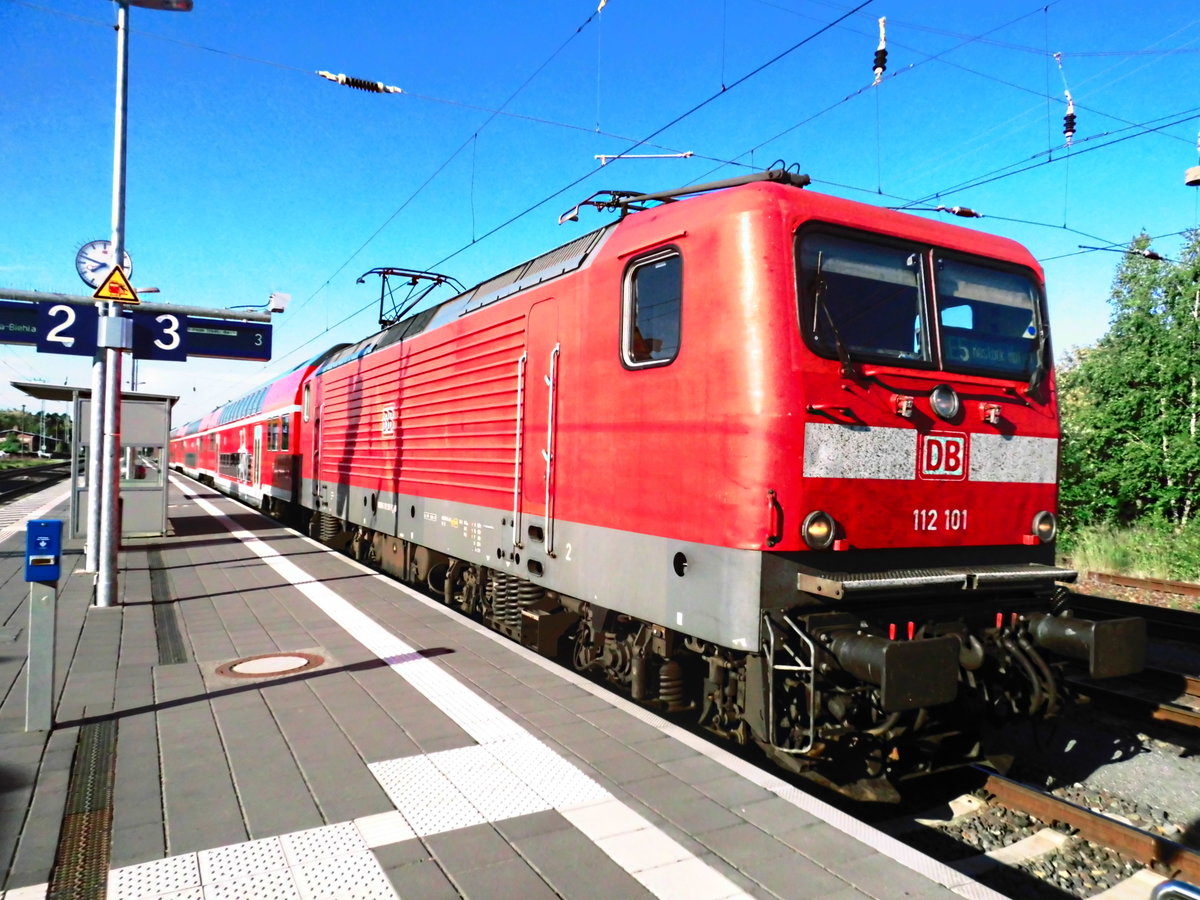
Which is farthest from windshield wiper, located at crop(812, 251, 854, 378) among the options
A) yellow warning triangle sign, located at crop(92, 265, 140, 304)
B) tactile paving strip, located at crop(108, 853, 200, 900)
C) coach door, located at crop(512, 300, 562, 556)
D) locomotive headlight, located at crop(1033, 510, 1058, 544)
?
yellow warning triangle sign, located at crop(92, 265, 140, 304)

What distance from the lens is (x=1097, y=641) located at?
4.50 m

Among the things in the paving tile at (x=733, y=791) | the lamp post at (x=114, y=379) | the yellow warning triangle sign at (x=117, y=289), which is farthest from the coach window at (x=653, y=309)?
the lamp post at (x=114, y=379)

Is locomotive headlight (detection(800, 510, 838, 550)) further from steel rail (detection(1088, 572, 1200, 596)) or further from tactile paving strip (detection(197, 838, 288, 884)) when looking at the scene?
steel rail (detection(1088, 572, 1200, 596))

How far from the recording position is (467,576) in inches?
329

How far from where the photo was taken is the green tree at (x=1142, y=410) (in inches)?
606

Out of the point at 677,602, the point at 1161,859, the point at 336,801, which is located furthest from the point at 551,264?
the point at 1161,859

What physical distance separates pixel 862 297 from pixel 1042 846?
125 inches

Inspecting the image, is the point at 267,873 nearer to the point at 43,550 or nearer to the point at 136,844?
the point at 136,844

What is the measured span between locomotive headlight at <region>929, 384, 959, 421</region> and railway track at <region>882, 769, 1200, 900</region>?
224 centimetres

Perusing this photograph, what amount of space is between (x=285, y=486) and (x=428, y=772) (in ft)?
46.8

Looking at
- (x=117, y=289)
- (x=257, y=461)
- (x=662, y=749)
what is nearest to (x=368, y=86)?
(x=117, y=289)

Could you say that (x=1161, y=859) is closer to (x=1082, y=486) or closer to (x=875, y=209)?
(x=875, y=209)

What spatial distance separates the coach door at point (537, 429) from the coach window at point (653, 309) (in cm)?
95

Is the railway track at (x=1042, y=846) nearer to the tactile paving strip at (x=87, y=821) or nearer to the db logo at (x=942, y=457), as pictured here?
the db logo at (x=942, y=457)
